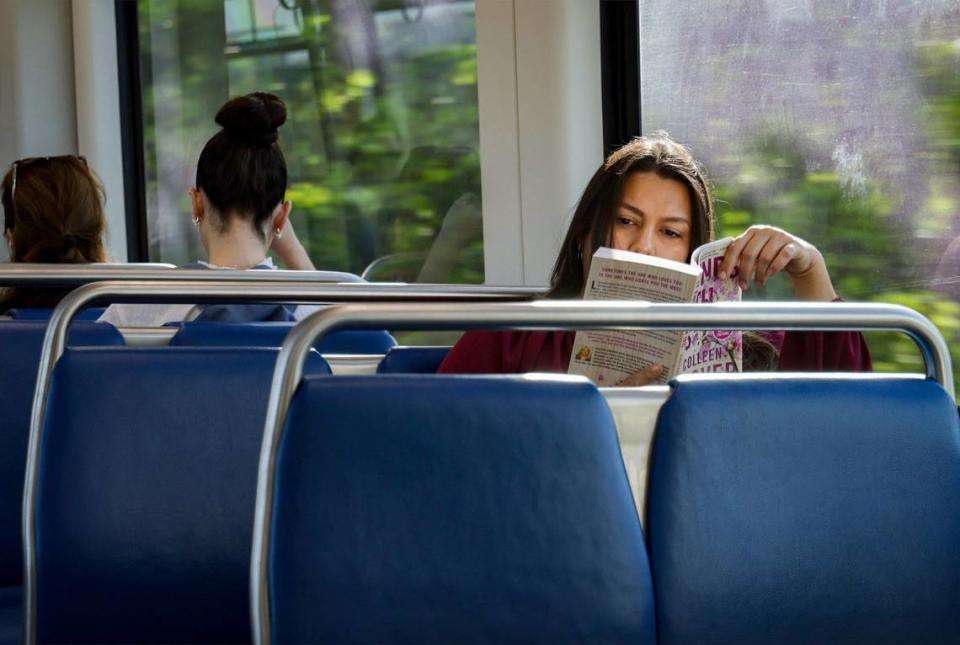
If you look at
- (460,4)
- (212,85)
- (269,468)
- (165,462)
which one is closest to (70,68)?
(212,85)

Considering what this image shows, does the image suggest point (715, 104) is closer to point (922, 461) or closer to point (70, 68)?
point (922, 461)

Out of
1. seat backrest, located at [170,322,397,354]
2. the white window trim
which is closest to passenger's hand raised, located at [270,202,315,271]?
the white window trim

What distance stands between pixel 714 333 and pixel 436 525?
677 mm

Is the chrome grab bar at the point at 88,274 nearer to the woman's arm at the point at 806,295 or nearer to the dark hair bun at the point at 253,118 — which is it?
the dark hair bun at the point at 253,118

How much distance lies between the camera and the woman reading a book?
1897 mm

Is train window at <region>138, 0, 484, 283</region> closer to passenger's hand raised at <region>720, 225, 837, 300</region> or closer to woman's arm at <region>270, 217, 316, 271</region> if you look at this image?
woman's arm at <region>270, 217, 316, 271</region>

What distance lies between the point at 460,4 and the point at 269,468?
299 centimetres

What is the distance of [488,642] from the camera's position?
1.17 meters

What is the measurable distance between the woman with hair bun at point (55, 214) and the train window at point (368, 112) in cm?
114

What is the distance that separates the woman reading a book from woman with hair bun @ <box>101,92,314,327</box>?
90 cm

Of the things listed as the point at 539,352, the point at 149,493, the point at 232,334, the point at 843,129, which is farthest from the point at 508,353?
the point at 843,129

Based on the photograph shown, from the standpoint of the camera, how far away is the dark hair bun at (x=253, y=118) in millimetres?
2848

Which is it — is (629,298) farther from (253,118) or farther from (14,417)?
(253,118)

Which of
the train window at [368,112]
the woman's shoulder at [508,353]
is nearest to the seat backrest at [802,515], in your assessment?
the woman's shoulder at [508,353]
